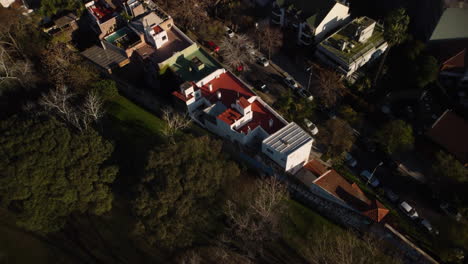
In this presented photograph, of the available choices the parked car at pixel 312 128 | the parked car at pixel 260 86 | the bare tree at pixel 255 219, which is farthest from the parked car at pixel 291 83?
the bare tree at pixel 255 219

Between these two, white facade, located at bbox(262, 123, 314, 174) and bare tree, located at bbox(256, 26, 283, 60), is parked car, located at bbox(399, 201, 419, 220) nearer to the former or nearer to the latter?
white facade, located at bbox(262, 123, 314, 174)

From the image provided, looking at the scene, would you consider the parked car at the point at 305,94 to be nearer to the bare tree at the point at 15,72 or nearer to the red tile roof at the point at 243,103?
the red tile roof at the point at 243,103

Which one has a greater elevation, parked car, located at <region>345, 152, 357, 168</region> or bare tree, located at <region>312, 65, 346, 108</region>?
bare tree, located at <region>312, 65, 346, 108</region>

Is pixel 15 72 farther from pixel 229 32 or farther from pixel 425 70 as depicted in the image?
pixel 425 70

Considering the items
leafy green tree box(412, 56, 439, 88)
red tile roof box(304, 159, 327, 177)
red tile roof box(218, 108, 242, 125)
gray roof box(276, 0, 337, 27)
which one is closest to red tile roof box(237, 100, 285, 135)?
red tile roof box(218, 108, 242, 125)

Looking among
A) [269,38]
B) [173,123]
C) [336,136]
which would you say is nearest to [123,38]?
[173,123]

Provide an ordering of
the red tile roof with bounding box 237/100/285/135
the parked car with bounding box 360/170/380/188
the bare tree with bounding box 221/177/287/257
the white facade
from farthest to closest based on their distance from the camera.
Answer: the parked car with bounding box 360/170/380/188, the red tile roof with bounding box 237/100/285/135, the white facade, the bare tree with bounding box 221/177/287/257
